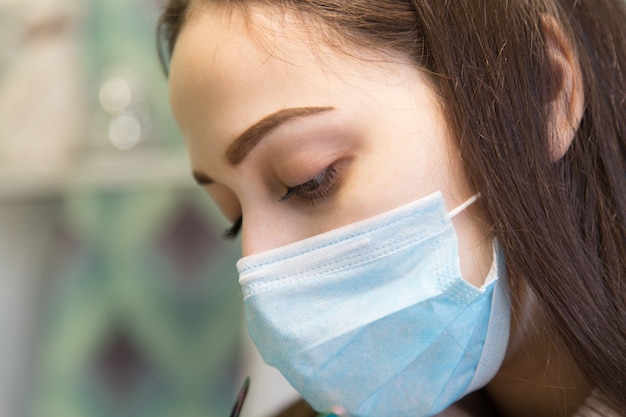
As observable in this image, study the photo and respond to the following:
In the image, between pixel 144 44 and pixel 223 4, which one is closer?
pixel 223 4

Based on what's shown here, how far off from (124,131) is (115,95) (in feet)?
0.29

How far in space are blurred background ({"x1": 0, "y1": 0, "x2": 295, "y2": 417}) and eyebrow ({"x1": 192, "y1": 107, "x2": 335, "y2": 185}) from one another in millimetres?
783

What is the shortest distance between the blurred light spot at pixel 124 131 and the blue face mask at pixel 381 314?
2.93 feet

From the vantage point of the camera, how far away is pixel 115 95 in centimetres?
150

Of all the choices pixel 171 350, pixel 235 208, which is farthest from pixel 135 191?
pixel 235 208

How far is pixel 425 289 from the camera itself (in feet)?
2.12

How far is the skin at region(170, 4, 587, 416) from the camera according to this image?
25.6 inches

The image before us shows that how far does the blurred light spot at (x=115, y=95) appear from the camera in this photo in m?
1.50

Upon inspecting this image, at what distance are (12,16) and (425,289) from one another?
1.33m

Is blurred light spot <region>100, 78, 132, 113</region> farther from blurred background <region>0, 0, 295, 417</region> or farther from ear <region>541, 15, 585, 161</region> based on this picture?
ear <region>541, 15, 585, 161</region>

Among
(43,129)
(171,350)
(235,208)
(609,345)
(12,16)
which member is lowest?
(171,350)

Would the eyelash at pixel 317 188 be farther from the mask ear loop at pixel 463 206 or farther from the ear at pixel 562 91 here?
the ear at pixel 562 91

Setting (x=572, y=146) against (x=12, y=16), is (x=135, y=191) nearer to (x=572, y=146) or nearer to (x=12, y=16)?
(x=12, y=16)

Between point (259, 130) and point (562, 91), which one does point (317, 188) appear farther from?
point (562, 91)
